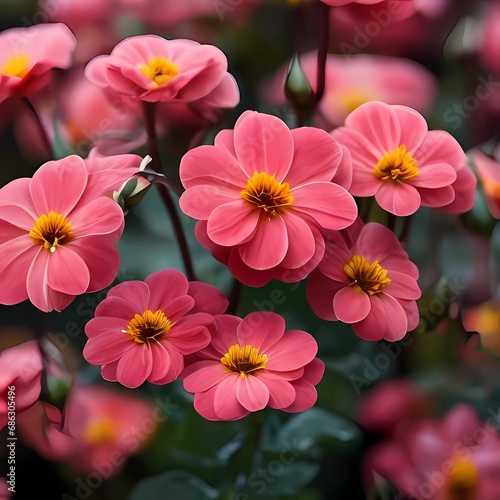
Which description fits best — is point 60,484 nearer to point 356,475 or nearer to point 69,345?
point 69,345

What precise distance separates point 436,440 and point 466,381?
0.17 feet

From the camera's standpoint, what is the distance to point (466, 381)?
0.47 m

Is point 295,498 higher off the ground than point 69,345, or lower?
lower

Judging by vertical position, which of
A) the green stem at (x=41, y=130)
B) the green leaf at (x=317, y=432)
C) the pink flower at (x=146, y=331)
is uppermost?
the green stem at (x=41, y=130)

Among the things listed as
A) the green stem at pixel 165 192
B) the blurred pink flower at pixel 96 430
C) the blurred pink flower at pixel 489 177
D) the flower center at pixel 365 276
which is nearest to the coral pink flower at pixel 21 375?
the blurred pink flower at pixel 96 430

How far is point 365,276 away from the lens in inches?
16.1

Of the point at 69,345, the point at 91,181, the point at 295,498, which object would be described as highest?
the point at 91,181

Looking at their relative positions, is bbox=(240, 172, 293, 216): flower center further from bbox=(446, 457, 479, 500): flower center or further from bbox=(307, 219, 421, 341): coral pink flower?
bbox=(446, 457, 479, 500): flower center

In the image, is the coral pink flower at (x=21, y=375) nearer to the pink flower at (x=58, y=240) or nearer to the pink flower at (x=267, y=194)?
the pink flower at (x=58, y=240)

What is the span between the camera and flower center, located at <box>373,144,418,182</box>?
0.41 metres

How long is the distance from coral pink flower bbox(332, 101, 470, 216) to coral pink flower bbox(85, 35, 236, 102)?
10 cm

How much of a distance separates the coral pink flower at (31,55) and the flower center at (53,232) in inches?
4.1

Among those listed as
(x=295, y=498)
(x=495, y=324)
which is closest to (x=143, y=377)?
(x=295, y=498)

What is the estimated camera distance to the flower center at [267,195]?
0.38 meters
